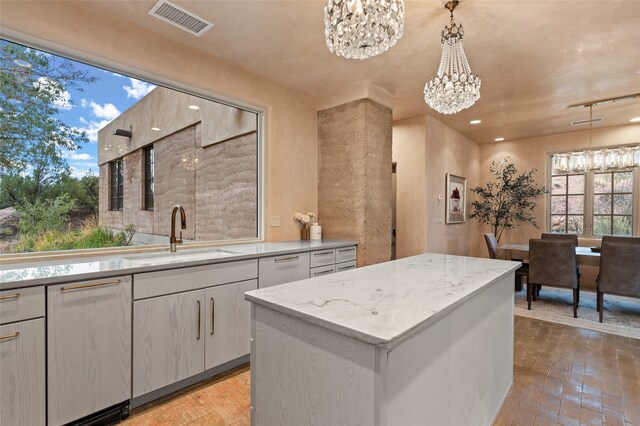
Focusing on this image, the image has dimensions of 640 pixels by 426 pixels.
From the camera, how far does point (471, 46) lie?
2775 mm

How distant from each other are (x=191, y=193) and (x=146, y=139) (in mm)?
775

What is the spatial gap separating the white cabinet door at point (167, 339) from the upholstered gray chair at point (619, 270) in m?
4.37

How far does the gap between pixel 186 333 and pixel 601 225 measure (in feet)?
22.7

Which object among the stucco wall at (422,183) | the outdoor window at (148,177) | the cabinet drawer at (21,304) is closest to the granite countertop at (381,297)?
the cabinet drawer at (21,304)

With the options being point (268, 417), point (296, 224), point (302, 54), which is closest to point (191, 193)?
point (296, 224)

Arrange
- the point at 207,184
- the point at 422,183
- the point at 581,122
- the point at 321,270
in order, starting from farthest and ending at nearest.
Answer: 1. the point at 581,122
2. the point at 422,183
3. the point at 207,184
4. the point at 321,270

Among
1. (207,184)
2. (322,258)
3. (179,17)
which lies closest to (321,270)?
(322,258)

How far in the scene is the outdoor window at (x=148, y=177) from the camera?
3.07 m

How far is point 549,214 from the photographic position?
6.09m

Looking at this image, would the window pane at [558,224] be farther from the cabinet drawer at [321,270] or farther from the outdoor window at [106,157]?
the outdoor window at [106,157]

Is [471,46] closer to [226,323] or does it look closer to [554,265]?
[554,265]

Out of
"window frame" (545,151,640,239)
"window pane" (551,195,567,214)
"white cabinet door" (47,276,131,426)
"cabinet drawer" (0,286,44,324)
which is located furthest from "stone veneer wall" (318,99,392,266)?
"window pane" (551,195,567,214)

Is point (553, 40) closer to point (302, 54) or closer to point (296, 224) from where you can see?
point (302, 54)

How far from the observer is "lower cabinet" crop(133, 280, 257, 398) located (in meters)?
1.94
